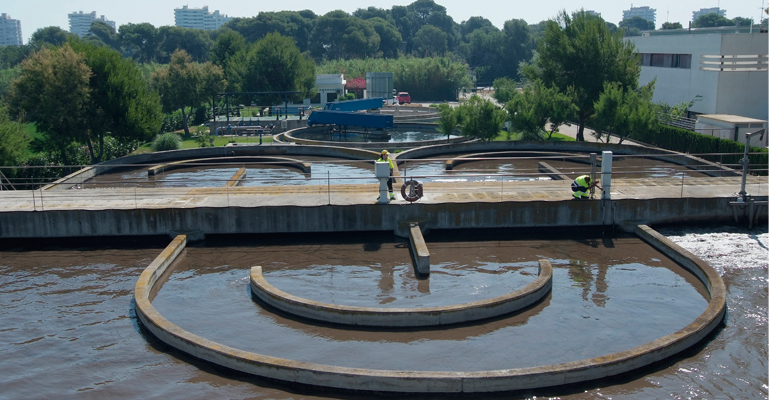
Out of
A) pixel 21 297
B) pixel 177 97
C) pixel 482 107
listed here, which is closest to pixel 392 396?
pixel 21 297

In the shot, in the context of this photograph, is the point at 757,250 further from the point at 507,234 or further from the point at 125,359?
the point at 125,359

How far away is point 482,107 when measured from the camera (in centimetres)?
3766

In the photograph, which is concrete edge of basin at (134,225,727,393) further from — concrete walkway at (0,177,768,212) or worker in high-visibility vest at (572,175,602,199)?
concrete walkway at (0,177,768,212)

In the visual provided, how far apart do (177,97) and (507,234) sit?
1476 inches

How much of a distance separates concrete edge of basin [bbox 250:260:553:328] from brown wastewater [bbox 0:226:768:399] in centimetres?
19

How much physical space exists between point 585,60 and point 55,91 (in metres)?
29.4

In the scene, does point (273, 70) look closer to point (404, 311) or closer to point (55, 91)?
point (55, 91)

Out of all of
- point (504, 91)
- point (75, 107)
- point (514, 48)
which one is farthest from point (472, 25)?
point (75, 107)

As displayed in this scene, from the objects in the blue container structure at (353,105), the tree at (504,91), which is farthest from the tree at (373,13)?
the blue container structure at (353,105)

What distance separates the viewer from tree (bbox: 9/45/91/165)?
31.1 meters

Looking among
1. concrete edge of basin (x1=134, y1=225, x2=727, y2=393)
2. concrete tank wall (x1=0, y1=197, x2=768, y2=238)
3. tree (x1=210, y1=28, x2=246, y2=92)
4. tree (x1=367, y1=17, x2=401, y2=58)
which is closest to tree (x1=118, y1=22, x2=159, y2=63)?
tree (x1=367, y1=17, x2=401, y2=58)

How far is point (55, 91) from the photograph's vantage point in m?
31.2

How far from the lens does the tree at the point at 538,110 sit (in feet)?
123

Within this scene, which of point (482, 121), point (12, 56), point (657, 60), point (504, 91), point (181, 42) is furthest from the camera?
point (181, 42)
